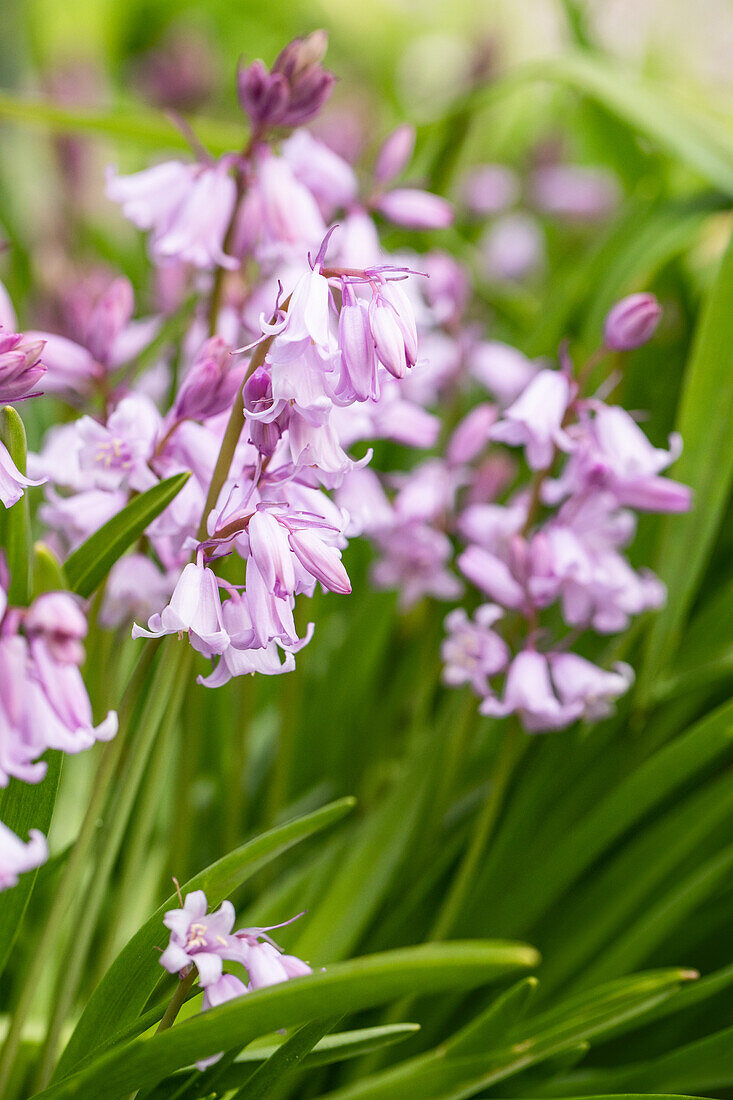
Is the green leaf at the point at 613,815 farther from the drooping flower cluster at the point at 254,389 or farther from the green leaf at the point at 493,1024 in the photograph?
the drooping flower cluster at the point at 254,389

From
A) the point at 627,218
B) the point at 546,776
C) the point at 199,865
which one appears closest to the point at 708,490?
the point at 546,776

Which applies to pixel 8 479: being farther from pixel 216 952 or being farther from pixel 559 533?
pixel 559 533

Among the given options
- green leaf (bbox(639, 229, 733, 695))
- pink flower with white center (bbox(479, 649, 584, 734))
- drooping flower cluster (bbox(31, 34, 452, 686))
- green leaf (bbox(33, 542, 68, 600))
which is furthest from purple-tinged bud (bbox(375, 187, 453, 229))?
green leaf (bbox(33, 542, 68, 600))

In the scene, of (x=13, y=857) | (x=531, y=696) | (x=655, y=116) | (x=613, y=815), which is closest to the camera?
(x=13, y=857)

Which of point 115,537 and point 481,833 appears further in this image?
point 481,833

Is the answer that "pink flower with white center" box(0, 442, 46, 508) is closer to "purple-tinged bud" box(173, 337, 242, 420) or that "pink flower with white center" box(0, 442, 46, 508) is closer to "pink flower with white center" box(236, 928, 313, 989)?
"purple-tinged bud" box(173, 337, 242, 420)

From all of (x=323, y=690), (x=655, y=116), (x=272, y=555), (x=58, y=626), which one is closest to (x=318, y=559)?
(x=272, y=555)

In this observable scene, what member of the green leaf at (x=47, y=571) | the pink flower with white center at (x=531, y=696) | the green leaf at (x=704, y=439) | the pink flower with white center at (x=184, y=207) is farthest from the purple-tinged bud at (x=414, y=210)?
the green leaf at (x=47, y=571)
